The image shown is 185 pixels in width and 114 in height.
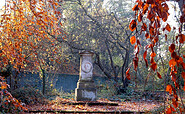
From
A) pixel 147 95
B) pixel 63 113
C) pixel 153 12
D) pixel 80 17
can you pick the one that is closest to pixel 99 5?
pixel 80 17

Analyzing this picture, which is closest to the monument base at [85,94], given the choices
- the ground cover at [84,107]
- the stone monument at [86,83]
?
the stone monument at [86,83]

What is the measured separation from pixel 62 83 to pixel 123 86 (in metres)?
5.95

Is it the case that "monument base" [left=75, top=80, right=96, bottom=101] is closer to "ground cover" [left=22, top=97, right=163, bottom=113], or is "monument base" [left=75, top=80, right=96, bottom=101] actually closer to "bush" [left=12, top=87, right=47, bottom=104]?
"ground cover" [left=22, top=97, right=163, bottom=113]

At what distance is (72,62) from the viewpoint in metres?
18.3

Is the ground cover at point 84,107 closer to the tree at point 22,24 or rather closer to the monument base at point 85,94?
the monument base at point 85,94

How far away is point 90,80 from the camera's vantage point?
10461 mm

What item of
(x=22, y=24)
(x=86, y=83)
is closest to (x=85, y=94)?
(x=86, y=83)

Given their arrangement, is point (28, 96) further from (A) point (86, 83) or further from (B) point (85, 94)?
(A) point (86, 83)

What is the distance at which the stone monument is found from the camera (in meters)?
10.2

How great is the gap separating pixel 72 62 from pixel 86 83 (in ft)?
26.7

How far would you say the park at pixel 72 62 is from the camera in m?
5.49

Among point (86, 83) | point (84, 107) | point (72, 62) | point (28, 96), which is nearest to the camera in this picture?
point (84, 107)

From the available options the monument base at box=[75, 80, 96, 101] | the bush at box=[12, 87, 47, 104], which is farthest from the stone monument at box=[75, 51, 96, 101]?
the bush at box=[12, 87, 47, 104]

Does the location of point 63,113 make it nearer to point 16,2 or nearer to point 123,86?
point 16,2
